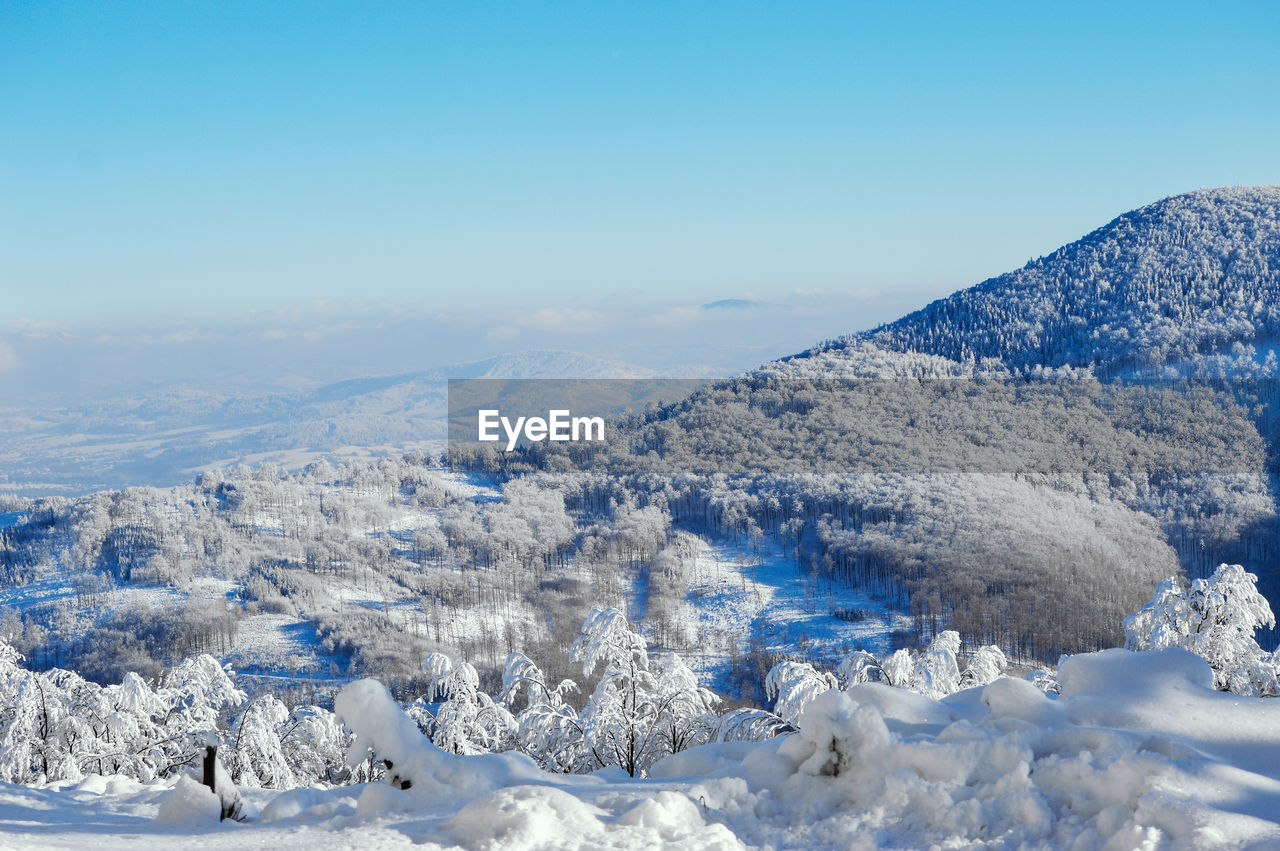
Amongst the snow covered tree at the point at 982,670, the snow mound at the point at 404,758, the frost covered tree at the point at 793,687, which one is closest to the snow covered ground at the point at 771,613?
the snow covered tree at the point at 982,670

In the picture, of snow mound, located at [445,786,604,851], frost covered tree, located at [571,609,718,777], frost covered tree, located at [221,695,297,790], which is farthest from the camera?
frost covered tree, located at [221,695,297,790]

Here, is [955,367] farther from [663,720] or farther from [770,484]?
[663,720]

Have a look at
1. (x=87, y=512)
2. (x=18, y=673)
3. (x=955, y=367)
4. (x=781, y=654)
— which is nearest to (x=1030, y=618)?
(x=781, y=654)

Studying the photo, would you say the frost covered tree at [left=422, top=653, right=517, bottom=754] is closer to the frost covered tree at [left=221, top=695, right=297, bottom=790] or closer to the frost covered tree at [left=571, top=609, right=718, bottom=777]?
the frost covered tree at [left=221, top=695, right=297, bottom=790]

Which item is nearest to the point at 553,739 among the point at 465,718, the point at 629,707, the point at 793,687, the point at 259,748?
the point at 629,707

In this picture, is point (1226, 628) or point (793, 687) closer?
point (793, 687)

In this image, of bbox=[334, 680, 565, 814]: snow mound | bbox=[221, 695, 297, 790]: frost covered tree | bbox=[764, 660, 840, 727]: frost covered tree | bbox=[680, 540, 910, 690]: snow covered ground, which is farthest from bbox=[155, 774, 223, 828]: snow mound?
bbox=[680, 540, 910, 690]: snow covered ground

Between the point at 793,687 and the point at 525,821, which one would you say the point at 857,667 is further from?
the point at 525,821
